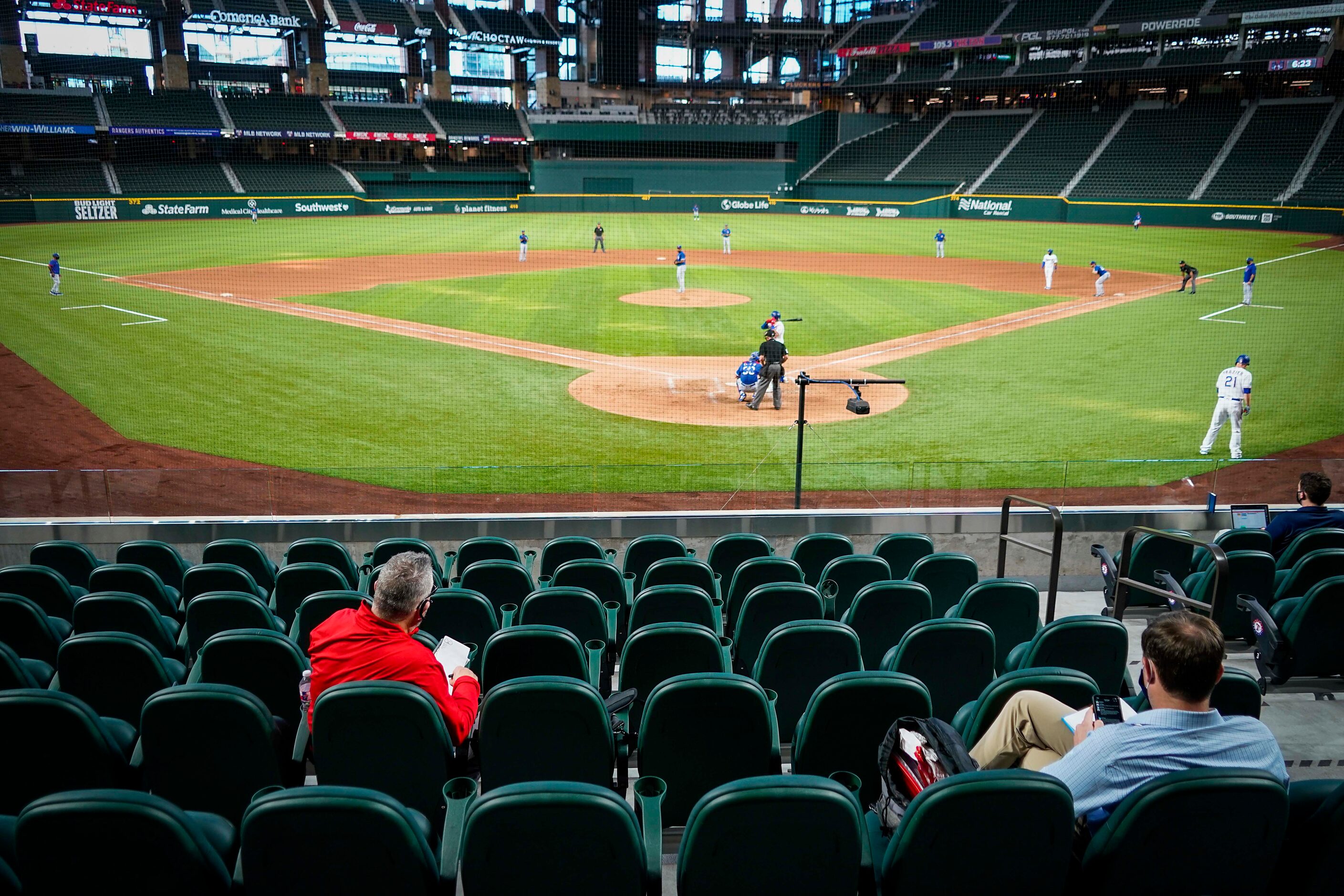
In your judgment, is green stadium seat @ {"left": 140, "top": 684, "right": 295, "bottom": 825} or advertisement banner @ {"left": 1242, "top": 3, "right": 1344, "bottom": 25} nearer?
green stadium seat @ {"left": 140, "top": 684, "right": 295, "bottom": 825}

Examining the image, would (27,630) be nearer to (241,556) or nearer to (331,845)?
(241,556)

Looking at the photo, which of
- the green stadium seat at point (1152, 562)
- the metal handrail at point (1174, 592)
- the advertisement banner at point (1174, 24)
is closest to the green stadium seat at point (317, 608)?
the metal handrail at point (1174, 592)

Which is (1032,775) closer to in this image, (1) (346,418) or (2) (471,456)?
(2) (471,456)

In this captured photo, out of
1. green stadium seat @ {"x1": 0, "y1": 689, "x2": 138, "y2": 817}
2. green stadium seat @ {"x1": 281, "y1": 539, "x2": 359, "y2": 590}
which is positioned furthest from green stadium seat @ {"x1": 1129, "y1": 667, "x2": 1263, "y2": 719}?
green stadium seat @ {"x1": 281, "y1": 539, "x2": 359, "y2": 590}

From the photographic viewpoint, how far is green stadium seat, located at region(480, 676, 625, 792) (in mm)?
3504

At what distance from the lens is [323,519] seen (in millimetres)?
8766

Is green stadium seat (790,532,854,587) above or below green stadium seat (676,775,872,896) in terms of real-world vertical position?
below

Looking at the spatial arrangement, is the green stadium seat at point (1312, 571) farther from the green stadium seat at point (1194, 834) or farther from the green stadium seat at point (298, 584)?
the green stadium seat at point (298, 584)

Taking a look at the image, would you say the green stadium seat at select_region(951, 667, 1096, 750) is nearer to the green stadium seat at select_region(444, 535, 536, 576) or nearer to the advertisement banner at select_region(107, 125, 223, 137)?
the green stadium seat at select_region(444, 535, 536, 576)

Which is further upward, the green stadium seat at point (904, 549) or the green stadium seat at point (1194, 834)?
the green stadium seat at point (1194, 834)

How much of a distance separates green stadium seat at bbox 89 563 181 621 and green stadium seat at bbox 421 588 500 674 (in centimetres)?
192

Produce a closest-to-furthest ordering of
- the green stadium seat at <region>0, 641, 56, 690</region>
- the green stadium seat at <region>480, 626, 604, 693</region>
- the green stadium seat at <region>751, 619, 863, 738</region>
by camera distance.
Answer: the green stadium seat at <region>0, 641, 56, 690</region>, the green stadium seat at <region>480, 626, 604, 693</region>, the green stadium seat at <region>751, 619, 863, 738</region>

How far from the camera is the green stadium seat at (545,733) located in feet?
11.5

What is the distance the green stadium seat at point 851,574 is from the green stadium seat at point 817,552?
80 centimetres
